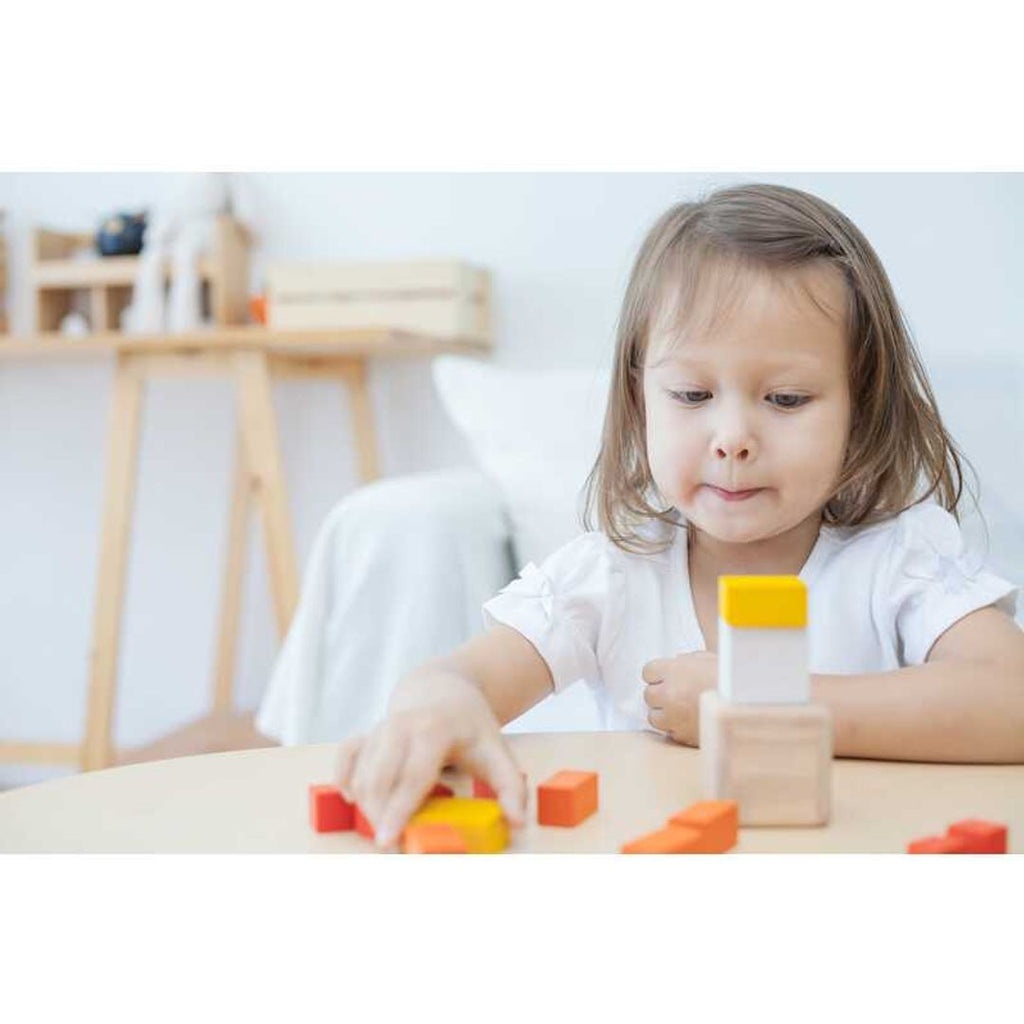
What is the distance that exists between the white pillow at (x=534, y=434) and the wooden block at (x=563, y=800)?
0.68 m

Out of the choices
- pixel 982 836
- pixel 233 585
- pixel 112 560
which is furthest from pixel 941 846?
pixel 233 585

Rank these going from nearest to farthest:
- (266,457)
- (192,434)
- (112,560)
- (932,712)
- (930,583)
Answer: (932,712), (930,583), (266,457), (112,560), (192,434)

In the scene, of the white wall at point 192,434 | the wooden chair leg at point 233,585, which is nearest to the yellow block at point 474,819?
the white wall at point 192,434

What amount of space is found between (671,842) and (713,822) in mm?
16

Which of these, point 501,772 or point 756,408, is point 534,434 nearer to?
point 756,408

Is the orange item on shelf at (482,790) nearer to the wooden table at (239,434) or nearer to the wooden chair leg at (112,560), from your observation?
the wooden table at (239,434)

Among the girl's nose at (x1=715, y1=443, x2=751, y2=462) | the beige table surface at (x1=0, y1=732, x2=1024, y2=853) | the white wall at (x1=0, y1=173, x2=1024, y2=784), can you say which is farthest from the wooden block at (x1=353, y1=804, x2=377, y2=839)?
the white wall at (x1=0, y1=173, x2=1024, y2=784)

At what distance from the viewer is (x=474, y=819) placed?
45cm

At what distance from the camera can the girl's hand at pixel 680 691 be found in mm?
581

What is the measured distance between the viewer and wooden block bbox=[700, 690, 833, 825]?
0.45m

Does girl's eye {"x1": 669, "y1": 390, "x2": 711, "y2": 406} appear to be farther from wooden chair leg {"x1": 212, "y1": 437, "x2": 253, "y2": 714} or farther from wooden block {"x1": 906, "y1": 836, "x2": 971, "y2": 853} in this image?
wooden chair leg {"x1": 212, "y1": 437, "x2": 253, "y2": 714}

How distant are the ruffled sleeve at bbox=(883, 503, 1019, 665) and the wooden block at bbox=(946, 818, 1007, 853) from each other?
0.21 meters

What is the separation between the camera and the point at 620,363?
715mm

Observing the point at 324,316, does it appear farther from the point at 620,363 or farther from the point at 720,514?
the point at 720,514
